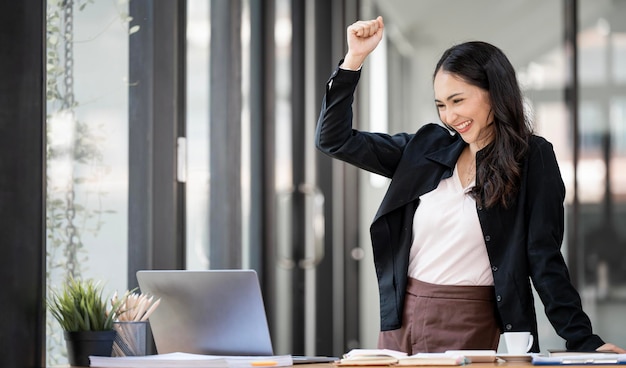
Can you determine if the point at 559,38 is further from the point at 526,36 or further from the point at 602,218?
the point at 602,218

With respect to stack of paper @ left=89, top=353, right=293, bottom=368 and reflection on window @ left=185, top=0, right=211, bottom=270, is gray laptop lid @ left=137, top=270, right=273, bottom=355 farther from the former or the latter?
reflection on window @ left=185, top=0, right=211, bottom=270

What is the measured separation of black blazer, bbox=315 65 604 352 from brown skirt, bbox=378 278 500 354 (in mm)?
45

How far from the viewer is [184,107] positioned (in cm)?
379

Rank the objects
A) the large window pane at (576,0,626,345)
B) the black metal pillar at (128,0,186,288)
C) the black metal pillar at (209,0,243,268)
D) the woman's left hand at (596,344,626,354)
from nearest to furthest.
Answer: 1. the woman's left hand at (596,344,626,354)
2. the black metal pillar at (128,0,186,288)
3. the black metal pillar at (209,0,243,268)
4. the large window pane at (576,0,626,345)

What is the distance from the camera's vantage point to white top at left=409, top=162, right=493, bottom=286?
2.78 m

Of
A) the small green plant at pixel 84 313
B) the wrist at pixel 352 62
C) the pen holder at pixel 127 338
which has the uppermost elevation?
the wrist at pixel 352 62

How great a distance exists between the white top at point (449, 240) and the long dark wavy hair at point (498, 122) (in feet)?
0.22

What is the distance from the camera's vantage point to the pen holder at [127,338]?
8.05 ft

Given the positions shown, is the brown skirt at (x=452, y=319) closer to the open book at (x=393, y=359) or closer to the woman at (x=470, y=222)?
the woman at (x=470, y=222)

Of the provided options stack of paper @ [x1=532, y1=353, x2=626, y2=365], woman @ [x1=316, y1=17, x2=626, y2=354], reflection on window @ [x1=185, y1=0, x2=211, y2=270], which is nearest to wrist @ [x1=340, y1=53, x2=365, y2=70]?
woman @ [x1=316, y1=17, x2=626, y2=354]
